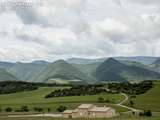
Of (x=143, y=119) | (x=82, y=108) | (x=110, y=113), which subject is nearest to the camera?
(x=143, y=119)

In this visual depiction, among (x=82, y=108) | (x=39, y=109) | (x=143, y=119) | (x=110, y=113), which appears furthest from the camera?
(x=39, y=109)

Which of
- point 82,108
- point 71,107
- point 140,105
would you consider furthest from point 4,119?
point 140,105

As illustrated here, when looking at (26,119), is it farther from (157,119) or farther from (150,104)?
(150,104)

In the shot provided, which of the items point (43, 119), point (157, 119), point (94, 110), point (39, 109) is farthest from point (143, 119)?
point (39, 109)

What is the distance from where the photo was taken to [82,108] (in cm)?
17138

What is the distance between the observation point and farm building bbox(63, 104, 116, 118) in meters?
162

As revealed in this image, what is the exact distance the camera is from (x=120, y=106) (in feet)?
616

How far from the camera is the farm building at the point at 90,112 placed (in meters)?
162

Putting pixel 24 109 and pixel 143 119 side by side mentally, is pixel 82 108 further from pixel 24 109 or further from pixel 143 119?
pixel 143 119

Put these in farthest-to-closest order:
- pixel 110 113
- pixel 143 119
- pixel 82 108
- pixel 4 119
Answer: pixel 82 108, pixel 110 113, pixel 4 119, pixel 143 119

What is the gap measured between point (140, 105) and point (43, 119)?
77635mm

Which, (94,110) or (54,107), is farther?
(54,107)

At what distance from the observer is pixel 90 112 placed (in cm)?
16925

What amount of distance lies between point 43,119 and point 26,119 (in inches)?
243
